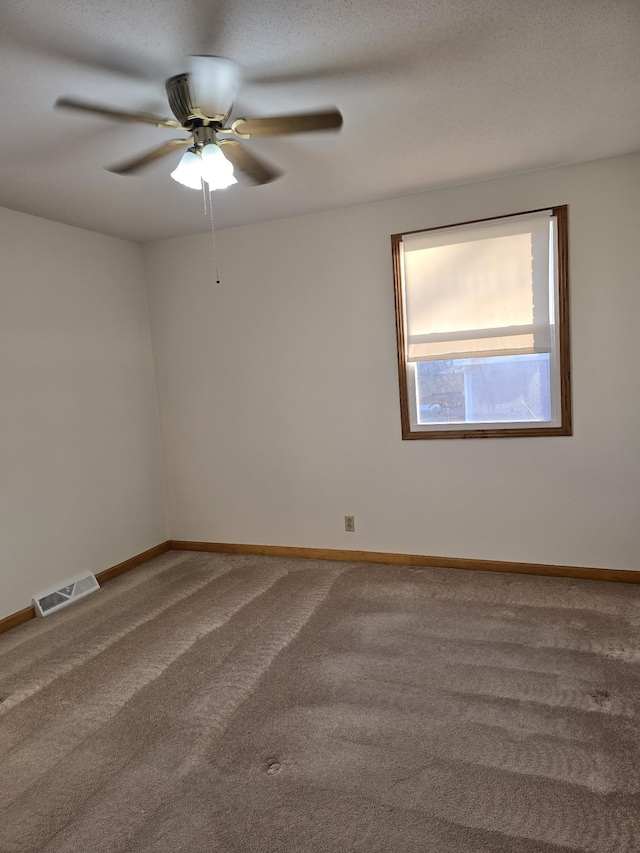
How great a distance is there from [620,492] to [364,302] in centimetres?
198

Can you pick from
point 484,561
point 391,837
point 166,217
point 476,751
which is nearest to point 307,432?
point 484,561

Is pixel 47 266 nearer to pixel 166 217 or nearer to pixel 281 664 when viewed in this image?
pixel 166 217

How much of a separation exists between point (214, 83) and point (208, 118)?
0.44 feet

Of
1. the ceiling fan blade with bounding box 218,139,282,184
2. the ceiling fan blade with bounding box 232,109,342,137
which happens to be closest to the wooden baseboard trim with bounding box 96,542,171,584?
the ceiling fan blade with bounding box 218,139,282,184

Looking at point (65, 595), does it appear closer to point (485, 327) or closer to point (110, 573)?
point (110, 573)

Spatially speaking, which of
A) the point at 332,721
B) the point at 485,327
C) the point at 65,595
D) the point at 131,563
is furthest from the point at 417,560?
the point at 65,595

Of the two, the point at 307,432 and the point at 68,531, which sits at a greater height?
the point at 307,432

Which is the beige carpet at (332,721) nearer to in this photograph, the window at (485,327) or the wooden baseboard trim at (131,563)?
the wooden baseboard trim at (131,563)

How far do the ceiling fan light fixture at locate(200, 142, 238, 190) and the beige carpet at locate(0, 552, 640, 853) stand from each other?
2.11 m


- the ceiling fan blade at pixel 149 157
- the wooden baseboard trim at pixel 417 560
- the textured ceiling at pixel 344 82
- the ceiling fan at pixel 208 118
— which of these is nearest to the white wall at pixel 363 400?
the wooden baseboard trim at pixel 417 560

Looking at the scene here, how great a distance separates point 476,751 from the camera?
6.26ft

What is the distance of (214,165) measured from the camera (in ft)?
6.41

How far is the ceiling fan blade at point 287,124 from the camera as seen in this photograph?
1.93 meters

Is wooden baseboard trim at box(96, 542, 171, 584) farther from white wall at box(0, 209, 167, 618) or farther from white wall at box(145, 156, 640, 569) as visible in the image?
white wall at box(145, 156, 640, 569)
